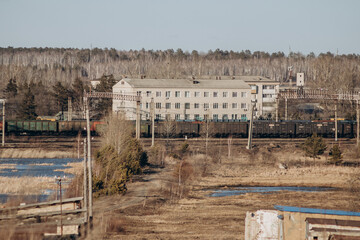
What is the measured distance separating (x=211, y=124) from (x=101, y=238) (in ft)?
134

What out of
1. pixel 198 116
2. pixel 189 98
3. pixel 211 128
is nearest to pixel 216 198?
pixel 211 128

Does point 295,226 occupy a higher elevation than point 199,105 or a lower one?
lower

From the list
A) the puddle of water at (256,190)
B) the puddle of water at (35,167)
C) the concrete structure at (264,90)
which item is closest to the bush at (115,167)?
the puddle of water at (35,167)

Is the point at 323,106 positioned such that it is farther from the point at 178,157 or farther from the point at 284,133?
the point at 178,157

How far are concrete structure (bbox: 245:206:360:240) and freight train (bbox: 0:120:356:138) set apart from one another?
41.5 meters

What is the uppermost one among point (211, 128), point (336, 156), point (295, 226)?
point (211, 128)

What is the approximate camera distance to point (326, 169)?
47.9 m

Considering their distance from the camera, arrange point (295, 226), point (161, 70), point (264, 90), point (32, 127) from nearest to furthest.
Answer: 1. point (295, 226)
2. point (32, 127)
3. point (264, 90)
4. point (161, 70)

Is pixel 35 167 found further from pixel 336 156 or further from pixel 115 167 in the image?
pixel 336 156

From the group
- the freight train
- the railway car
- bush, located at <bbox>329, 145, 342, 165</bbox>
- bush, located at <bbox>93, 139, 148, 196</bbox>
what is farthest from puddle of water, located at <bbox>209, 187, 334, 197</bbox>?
the railway car

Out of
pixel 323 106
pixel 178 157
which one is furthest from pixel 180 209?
pixel 323 106

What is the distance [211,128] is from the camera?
2504 inches

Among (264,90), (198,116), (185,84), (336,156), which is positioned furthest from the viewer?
(264,90)

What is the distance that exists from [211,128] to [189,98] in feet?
50.3
